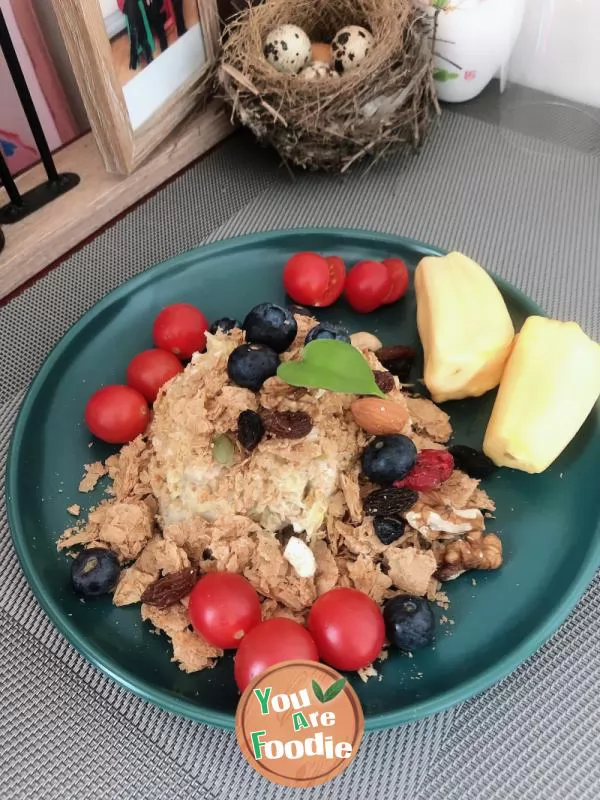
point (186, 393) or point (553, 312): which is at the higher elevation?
point (186, 393)

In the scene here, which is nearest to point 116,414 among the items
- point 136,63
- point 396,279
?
point 396,279

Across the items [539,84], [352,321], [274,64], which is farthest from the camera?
[539,84]

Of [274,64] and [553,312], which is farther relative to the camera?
[274,64]

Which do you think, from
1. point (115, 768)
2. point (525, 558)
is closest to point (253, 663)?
point (115, 768)

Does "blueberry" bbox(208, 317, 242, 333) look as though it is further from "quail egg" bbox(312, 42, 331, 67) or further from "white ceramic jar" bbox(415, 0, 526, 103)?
"white ceramic jar" bbox(415, 0, 526, 103)

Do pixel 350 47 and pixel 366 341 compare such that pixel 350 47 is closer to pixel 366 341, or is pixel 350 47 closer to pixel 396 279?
pixel 396 279

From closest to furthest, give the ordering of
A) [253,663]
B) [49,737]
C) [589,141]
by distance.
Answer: [253,663], [49,737], [589,141]

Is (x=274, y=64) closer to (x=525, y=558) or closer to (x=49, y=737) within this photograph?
(x=525, y=558)
